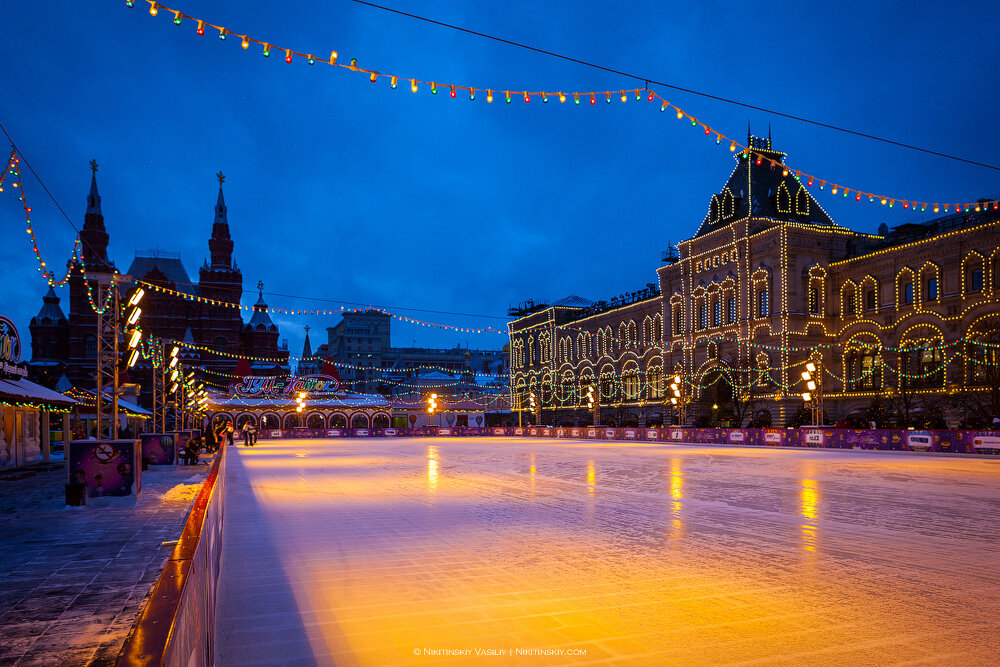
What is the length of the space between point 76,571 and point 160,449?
56.8ft

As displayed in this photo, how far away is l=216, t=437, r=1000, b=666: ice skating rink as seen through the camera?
4586 millimetres

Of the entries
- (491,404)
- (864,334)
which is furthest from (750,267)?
(491,404)

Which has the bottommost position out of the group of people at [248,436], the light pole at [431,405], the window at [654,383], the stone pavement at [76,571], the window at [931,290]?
the group of people at [248,436]

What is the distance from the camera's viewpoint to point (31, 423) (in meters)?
26.7

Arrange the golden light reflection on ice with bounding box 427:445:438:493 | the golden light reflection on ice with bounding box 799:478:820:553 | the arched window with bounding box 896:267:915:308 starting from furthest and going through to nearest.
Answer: the arched window with bounding box 896:267:915:308 → the golden light reflection on ice with bounding box 427:445:438:493 → the golden light reflection on ice with bounding box 799:478:820:553

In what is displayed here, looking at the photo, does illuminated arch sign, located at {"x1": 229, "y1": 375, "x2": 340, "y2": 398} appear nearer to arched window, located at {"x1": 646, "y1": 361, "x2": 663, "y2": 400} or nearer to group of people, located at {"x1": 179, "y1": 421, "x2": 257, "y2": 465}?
group of people, located at {"x1": 179, "y1": 421, "x2": 257, "y2": 465}

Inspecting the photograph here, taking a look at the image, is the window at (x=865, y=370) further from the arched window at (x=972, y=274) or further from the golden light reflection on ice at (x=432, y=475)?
the golden light reflection on ice at (x=432, y=475)

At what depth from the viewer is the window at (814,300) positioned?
4600 cm

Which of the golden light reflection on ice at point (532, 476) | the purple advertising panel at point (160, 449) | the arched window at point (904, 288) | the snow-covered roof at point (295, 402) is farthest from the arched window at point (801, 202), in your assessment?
the purple advertising panel at point (160, 449)

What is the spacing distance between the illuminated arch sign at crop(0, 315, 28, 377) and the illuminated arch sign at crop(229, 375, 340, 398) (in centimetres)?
3647

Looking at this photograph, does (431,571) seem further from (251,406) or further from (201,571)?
(251,406)

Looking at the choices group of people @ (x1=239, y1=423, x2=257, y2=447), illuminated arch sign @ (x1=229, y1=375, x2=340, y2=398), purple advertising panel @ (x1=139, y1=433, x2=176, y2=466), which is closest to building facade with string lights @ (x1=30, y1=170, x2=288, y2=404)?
illuminated arch sign @ (x1=229, y1=375, x2=340, y2=398)

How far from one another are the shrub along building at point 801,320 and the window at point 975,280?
0.17ft

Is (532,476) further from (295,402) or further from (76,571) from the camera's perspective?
(295,402)
